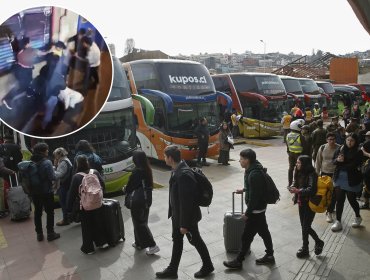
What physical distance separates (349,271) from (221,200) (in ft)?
12.1

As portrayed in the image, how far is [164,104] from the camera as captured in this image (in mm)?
11242

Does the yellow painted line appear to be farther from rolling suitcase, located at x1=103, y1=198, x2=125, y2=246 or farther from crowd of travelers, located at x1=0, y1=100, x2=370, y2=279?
rolling suitcase, located at x1=103, y1=198, x2=125, y2=246

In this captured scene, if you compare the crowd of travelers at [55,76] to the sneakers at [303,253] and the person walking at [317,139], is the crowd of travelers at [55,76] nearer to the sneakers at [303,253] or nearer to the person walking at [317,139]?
the sneakers at [303,253]

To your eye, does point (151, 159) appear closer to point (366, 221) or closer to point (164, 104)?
point (164, 104)

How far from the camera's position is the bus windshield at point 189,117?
458 inches

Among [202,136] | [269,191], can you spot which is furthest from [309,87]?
Result: [269,191]

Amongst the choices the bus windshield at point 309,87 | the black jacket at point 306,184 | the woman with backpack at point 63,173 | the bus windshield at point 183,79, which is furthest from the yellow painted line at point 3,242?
the bus windshield at point 309,87

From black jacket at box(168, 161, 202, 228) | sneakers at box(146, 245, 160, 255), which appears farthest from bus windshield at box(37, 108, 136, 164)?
black jacket at box(168, 161, 202, 228)

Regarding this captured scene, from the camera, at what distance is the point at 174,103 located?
11.6m

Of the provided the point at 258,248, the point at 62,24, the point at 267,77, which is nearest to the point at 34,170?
the point at 62,24

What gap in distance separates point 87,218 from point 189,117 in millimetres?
7209

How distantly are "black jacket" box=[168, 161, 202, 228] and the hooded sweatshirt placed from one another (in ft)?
2.20

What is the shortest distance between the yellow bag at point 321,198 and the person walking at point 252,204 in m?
0.70

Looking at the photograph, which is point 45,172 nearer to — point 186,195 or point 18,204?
point 18,204
